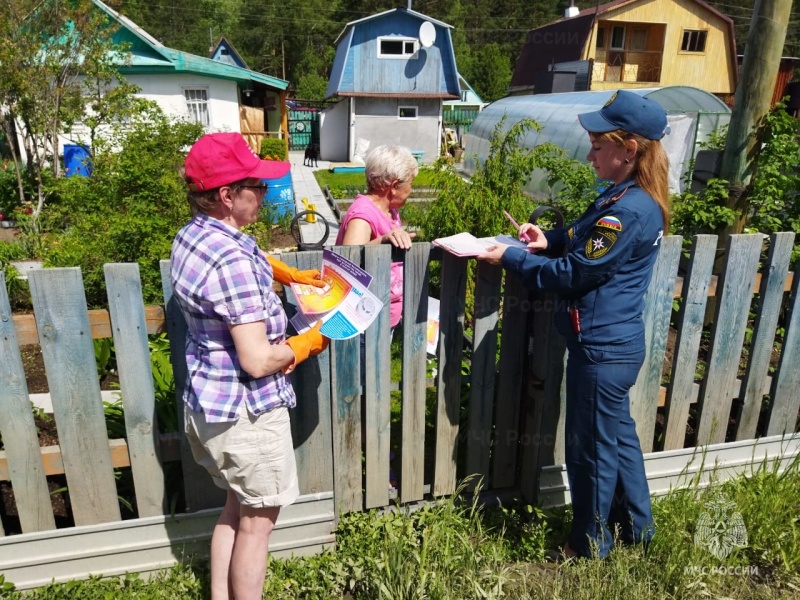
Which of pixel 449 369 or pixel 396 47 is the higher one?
pixel 396 47

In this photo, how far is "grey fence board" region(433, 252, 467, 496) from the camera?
2.60m

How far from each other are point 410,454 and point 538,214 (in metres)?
1.26

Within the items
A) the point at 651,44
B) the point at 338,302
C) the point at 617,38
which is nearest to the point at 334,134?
the point at 617,38

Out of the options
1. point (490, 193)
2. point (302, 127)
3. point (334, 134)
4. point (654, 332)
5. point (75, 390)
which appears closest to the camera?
point (75, 390)

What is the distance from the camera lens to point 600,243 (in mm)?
2158

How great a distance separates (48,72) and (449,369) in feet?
31.5

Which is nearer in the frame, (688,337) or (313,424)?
(313,424)

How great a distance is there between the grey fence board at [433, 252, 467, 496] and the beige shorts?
904mm

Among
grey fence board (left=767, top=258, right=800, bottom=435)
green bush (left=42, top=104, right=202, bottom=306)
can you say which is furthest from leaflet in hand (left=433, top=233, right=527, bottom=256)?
green bush (left=42, top=104, right=202, bottom=306)

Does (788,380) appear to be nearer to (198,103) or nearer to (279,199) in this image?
(279,199)

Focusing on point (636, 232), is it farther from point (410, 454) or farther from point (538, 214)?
point (410, 454)

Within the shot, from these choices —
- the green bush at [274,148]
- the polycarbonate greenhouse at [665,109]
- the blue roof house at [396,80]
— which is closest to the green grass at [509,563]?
the polycarbonate greenhouse at [665,109]

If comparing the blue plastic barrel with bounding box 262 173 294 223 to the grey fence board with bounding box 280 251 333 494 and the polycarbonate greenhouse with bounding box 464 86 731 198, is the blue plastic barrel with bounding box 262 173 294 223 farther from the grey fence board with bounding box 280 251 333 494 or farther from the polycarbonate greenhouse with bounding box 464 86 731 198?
the grey fence board with bounding box 280 251 333 494

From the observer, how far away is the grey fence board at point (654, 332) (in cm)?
279
